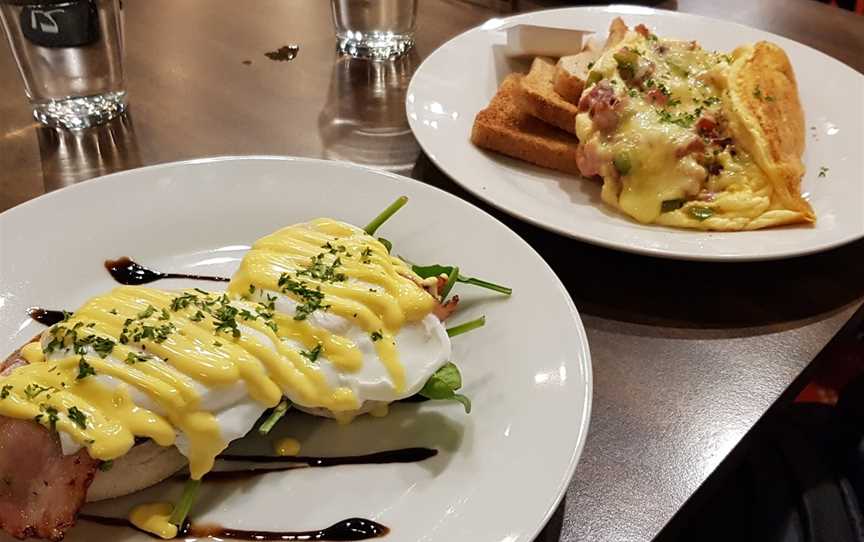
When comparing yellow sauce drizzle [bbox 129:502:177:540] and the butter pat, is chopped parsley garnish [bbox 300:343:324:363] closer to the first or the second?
yellow sauce drizzle [bbox 129:502:177:540]

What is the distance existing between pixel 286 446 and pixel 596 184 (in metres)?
1.14

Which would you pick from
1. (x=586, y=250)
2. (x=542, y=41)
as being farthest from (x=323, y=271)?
(x=542, y=41)

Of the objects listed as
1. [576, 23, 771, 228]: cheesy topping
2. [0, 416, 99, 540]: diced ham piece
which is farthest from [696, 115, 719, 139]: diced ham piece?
[0, 416, 99, 540]: diced ham piece

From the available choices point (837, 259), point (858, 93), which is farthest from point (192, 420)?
point (858, 93)

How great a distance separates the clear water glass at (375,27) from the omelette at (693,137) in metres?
0.78

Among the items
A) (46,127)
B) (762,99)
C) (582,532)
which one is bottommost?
(582,532)

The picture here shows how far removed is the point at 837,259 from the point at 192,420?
4.96ft

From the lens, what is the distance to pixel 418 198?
162cm

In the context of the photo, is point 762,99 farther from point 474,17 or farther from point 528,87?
point 474,17

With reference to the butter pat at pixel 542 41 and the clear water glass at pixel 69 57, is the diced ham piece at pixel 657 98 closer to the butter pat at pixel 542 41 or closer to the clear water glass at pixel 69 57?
the butter pat at pixel 542 41

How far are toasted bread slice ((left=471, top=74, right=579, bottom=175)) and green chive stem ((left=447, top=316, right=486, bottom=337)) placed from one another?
74 cm

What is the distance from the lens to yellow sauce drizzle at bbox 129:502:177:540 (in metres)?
1.07

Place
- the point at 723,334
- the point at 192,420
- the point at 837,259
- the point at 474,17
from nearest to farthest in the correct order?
the point at 192,420
the point at 723,334
the point at 837,259
the point at 474,17

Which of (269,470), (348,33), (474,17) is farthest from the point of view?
(474,17)
